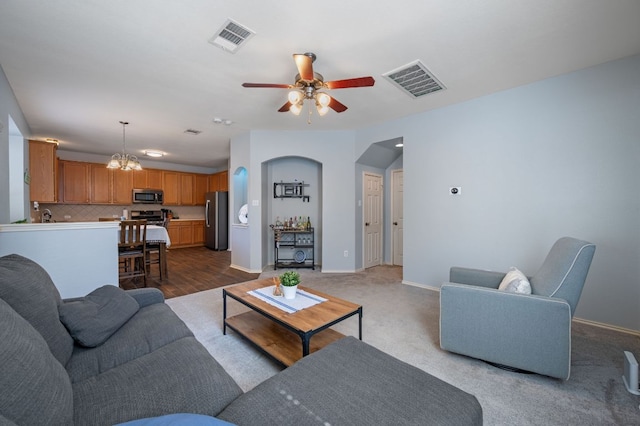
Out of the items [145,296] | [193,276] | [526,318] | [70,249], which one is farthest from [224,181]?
[526,318]

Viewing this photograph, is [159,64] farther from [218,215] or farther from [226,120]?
[218,215]

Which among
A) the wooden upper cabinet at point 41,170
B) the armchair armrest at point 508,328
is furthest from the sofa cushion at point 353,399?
the wooden upper cabinet at point 41,170

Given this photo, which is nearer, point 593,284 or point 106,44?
point 106,44

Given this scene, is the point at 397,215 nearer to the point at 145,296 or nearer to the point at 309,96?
the point at 309,96

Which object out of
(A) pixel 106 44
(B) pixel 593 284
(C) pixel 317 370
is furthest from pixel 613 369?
(A) pixel 106 44

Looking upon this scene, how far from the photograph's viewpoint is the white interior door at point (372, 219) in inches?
209

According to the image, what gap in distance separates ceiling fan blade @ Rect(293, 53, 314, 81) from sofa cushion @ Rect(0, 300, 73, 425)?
2.19 m

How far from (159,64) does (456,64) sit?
300cm

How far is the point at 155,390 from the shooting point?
106 centimetres

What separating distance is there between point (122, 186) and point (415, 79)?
7.51 metres

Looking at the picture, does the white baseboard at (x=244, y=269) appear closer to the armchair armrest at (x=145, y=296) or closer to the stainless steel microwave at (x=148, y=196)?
the armchair armrest at (x=145, y=296)

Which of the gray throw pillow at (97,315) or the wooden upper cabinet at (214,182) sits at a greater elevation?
the wooden upper cabinet at (214,182)

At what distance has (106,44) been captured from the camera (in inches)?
89.8

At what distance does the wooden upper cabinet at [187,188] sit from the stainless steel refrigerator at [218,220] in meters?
0.99
